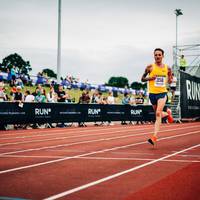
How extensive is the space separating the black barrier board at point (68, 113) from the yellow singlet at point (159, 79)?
379 inches

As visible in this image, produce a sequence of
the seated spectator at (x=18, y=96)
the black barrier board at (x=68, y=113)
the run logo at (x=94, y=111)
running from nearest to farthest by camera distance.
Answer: the black barrier board at (x=68, y=113)
the seated spectator at (x=18, y=96)
the run logo at (x=94, y=111)

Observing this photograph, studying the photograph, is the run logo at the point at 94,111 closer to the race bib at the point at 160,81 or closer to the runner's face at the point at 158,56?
the race bib at the point at 160,81

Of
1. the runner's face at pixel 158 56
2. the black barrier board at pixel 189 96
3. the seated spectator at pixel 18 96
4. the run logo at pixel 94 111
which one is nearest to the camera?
the runner's face at pixel 158 56

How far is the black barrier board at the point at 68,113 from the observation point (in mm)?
18688

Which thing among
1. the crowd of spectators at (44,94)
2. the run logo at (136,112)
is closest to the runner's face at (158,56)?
the crowd of spectators at (44,94)

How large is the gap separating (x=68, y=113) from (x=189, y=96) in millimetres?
13904

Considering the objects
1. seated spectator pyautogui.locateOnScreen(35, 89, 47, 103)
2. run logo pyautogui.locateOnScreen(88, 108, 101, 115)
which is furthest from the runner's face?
run logo pyautogui.locateOnScreen(88, 108, 101, 115)

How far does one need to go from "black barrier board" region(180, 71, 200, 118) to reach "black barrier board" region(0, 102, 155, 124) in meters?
3.43

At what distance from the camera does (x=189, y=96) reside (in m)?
32.9

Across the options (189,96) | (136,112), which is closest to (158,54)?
(136,112)

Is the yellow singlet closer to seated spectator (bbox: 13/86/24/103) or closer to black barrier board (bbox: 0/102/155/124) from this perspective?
black barrier board (bbox: 0/102/155/124)

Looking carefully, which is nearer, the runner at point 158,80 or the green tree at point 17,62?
the runner at point 158,80

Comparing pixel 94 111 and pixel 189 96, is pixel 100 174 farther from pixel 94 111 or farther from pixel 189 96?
pixel 189 96

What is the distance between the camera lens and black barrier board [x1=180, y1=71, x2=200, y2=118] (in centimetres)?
3161
